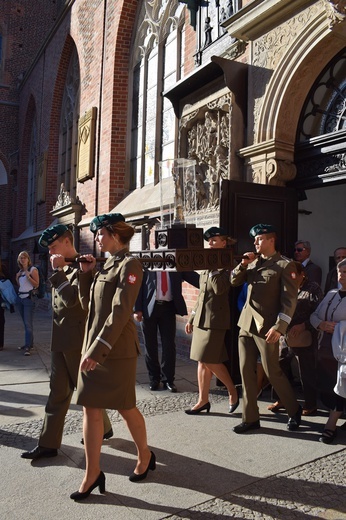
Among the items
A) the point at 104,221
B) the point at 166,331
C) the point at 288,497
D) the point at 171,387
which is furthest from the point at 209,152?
the point at 288,497

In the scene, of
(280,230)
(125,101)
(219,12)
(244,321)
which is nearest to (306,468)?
(244,321)

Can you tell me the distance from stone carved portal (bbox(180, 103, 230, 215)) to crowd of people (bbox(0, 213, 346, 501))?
144 centimetres

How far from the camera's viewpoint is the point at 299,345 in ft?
15.5

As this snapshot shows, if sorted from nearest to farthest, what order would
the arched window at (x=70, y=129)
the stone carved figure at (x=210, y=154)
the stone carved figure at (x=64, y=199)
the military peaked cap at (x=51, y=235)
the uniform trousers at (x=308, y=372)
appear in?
1. the military peaked cap at (x=51, y=235)
2. the uniform trousers at (x=308, y=372)
3. the stone carved figure at (x=210, y=154)
4. the stone carved figure at (x=64, y=199)
5. the arched window at (x=70, y=129)

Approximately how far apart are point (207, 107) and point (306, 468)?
4892 mm

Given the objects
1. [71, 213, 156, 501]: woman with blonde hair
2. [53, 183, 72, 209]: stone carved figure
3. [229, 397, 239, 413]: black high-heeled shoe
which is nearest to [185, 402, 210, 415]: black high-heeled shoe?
[229, 397, 239, 413]: black high-heeled shoe

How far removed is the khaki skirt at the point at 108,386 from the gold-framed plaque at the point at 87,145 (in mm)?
9544

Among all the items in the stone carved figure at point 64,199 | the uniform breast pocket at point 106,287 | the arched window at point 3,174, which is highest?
the arched window at point 3,174

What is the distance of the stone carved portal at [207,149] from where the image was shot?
21.1ft

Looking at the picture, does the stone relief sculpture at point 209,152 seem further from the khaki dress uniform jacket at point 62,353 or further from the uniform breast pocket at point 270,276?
the khaki dress uniform jacket at point 62,353

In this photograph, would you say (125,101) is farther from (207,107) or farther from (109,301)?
(109,301)

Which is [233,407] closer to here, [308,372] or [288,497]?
[308,372]

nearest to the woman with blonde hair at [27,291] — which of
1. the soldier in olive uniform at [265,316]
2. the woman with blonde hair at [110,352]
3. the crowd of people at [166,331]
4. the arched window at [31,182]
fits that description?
the crowd of people at [166,331]

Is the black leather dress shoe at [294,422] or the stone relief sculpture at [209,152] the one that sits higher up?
the stone relief sculpture at [209,152]
